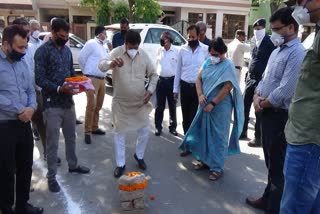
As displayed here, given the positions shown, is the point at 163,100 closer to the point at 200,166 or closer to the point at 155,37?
the point at 200,166

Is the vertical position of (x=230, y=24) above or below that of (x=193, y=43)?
above

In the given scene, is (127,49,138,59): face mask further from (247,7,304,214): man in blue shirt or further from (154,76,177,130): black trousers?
(154,76,177,130): black trousers

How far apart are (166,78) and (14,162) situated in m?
3.53

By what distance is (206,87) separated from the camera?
14.2 feet

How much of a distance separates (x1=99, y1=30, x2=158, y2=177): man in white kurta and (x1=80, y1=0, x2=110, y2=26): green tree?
14.2 m

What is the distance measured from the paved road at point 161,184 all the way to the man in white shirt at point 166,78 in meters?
0.68

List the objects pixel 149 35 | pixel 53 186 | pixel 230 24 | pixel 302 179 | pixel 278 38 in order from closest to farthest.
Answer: pixel 302 179 < pixel 278 38 < pixel 53 186 < pixel 149 35 < pixel 230 24

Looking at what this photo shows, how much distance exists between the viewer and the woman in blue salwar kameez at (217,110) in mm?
4137

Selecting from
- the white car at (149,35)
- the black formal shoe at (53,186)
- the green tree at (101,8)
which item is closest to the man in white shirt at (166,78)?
the black formal shoe at (53,186)

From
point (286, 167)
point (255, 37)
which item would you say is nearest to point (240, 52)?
point (255, 37)

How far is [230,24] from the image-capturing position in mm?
28594

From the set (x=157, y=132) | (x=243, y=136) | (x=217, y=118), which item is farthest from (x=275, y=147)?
(x=157, y=132)

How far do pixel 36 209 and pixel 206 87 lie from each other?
8.19 feet

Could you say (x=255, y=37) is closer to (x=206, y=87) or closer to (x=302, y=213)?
(x=206, y=87)
